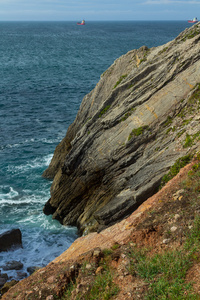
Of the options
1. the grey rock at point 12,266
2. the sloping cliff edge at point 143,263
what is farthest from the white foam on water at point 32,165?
the sloping cliff edge at point 143,263

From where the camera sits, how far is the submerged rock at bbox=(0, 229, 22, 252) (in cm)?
2259

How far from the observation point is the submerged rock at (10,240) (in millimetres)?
22594

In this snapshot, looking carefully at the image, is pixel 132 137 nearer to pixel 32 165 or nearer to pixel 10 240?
pixel 10 240

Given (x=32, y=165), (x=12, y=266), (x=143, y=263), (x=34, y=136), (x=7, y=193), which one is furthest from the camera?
(x=34, y=136)

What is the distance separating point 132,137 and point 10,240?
1126cm

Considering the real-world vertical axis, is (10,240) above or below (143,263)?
below

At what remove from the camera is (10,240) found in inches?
896

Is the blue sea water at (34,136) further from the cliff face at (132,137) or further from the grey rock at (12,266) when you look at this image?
the cliff face at (132,137)

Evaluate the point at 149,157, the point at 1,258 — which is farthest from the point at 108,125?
the point at 1,258

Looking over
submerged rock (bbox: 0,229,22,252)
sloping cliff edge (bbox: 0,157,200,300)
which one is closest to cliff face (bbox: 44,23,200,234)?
sloping cliff edge (bbox: 0,157,200,300)

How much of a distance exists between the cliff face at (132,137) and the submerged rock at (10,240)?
13.7 ft

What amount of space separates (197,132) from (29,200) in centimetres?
1693

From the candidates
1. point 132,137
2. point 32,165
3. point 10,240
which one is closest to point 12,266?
point 10,240

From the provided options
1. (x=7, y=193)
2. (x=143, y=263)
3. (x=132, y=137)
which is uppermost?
(x=132, y=137)
